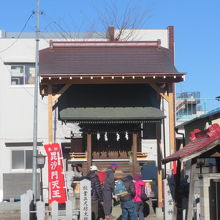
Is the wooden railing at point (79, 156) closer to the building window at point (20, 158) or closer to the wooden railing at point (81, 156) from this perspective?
the wooden railing at point (81, 156)

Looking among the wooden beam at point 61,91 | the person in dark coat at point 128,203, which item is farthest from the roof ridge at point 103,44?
the person in dark coat at point 128,203

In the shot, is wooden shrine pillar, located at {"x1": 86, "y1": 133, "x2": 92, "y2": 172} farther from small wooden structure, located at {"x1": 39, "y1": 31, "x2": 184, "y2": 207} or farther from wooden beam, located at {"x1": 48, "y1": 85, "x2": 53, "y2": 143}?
wooden beam, located at {"x1": 48, "y1": 85, "x2": 53, "y2": 143}

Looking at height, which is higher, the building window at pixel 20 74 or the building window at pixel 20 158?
the building window at pixel 20 74

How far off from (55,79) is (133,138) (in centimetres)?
426

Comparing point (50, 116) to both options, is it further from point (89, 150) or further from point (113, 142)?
point (113, 142)

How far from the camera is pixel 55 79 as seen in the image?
62.8 feet

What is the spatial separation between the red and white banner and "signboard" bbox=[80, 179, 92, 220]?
8.25 feet

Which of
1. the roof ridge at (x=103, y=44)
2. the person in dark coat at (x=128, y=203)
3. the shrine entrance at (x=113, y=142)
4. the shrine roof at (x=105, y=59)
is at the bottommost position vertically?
the person in dark coat at (x=128, y=203)

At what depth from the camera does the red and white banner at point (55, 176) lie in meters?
18.1

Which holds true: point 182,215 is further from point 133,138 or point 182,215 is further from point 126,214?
point 133,138

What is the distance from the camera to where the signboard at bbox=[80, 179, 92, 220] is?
51.5 ft

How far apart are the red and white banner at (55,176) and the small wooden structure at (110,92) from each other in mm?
485

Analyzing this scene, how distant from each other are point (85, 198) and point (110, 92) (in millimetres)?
6499

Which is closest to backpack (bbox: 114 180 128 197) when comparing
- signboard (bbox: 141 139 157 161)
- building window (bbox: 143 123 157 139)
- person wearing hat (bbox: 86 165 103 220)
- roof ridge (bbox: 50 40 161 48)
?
person wearing hat (bbox: 86 165 103 220)
